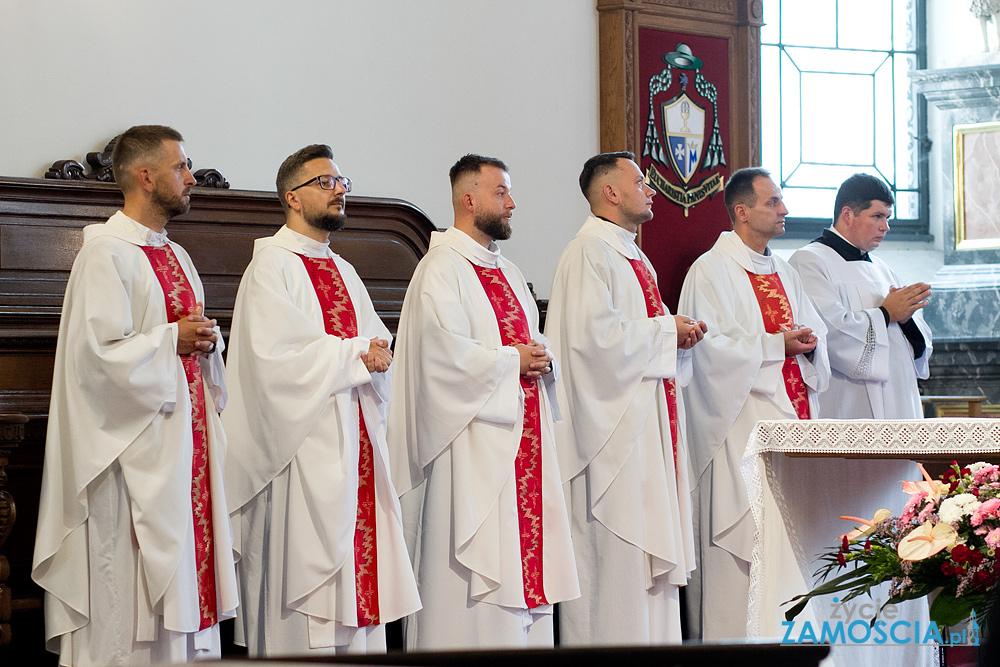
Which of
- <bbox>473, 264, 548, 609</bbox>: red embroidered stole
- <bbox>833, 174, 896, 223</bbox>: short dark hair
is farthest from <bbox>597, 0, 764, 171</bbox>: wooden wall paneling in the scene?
<bbox>473, 264, 548, 609</bbox>: red embroidered stole

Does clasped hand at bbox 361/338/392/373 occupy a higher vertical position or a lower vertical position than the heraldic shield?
lower

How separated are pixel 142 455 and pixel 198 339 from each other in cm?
45

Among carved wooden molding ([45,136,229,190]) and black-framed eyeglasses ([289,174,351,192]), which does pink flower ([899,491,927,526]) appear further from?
carved wooden molding ([45,136,229,190])

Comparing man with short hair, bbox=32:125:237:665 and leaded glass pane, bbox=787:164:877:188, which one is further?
leaded glass pane, bbox=787:164:877:188

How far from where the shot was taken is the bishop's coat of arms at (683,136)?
7.71 metres

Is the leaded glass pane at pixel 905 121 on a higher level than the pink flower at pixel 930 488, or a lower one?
higher

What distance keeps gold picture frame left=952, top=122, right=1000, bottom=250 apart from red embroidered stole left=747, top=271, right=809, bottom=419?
3.27m

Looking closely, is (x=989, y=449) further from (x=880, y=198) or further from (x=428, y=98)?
(x=428, y=98)

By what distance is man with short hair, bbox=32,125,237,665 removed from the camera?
4.09 meters

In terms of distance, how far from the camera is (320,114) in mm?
6941

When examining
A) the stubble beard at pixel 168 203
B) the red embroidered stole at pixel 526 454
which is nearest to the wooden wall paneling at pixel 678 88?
the red embroidered stole at pixel 526 454

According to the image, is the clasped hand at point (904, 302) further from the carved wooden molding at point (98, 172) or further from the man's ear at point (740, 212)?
the carved wooden molding at point (98, 172)

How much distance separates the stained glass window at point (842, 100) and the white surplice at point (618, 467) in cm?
457

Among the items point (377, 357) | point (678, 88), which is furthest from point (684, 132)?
point (377, 357)
